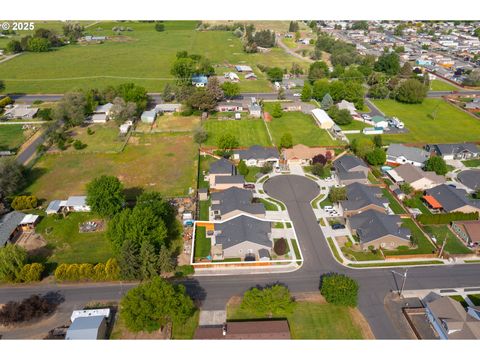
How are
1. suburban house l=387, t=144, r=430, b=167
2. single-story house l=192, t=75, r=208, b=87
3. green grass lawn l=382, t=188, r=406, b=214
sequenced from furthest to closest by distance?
single-story house l=192, t=75, r=208, b=87, suburban house l=387, t=144, r=430, b=167, green grass lawn l=382, t=188, r=406, b=214

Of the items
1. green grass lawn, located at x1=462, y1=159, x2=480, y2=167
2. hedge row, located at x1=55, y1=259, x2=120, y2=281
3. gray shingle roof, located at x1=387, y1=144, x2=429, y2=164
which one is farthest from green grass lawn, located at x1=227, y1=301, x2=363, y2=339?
green grass lawn, located at x1=462, y1=159, x2=480, y2=167

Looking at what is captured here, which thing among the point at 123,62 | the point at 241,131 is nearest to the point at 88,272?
the point at 241,131

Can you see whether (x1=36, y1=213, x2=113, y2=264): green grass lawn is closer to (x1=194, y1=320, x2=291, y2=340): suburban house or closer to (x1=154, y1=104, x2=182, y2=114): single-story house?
(x1=194, y1=320, x2=291, y2=340): suburban house

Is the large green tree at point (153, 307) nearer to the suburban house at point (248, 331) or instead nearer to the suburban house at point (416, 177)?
the suburban house at point (248, 331)

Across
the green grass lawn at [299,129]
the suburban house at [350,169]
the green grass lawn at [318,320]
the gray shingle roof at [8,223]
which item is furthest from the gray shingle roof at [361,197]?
the gray shingle roof at [8,223]

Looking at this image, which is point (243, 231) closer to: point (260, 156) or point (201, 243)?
point (201, 243)

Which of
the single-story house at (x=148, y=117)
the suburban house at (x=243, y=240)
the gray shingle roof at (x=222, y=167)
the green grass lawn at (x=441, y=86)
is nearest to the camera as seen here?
the suburban house at (x=243, y=240)
